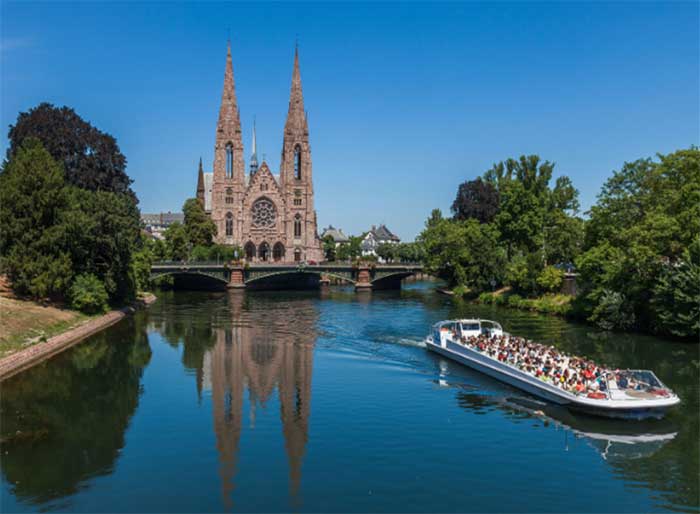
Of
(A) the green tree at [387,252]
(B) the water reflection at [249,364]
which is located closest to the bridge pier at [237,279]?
(B) the water reflection at [249,364]

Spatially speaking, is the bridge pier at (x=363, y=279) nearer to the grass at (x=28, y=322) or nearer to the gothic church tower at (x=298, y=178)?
the gothic church tower at (x=298, y=178)

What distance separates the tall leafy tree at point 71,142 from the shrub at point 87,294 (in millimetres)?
17507

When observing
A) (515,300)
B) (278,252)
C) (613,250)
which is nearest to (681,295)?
(613,250)

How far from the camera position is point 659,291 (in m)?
48.4

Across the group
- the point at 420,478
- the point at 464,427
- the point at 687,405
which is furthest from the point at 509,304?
the point at 420,478

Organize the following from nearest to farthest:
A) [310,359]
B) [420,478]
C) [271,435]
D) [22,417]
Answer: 1. [420,478]
2. [271,435]
3. [22,417]
4. [310,359]

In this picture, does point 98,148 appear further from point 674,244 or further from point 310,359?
point 674,244

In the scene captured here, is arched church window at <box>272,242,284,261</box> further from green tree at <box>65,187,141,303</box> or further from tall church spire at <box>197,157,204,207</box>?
green tree at <box>65,187,141,303</box>

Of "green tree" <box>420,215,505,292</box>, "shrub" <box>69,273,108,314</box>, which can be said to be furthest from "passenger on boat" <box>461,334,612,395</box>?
"green tree" <box>420,215,505,292</box>

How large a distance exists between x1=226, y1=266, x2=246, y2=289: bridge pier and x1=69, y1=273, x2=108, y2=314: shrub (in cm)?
4726

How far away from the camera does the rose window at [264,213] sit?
137m

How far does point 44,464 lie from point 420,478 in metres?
13.7

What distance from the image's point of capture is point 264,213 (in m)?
138

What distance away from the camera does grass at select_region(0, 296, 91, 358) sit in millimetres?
42562
